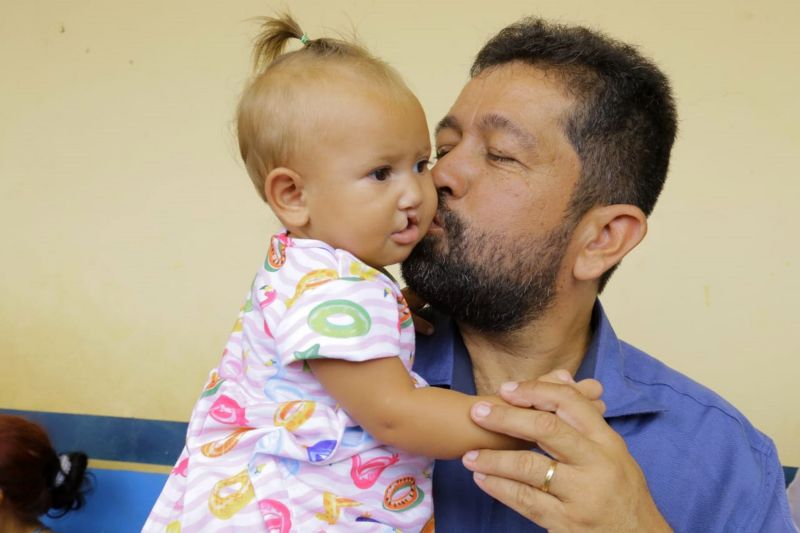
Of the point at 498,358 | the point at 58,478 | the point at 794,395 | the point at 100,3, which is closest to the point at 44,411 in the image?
the point at 58,478

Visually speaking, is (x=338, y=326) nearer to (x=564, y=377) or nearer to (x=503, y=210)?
(x=564, y=377)

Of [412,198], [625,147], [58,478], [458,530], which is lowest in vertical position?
[58,478]

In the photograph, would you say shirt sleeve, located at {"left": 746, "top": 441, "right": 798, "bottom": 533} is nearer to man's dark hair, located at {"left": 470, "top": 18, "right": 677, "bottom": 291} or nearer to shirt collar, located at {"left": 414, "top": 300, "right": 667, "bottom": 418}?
shirt collar, located at {"left": 414, "top": 300, "right": 667, "bottom": 418}

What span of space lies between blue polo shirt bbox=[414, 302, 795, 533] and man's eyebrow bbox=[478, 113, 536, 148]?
1.43ft

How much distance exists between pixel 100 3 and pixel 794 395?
281 cm

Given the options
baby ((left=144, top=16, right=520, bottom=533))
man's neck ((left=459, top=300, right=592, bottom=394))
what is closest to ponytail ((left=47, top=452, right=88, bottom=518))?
baby ((left=144, top=16, right=520, bottom=533))

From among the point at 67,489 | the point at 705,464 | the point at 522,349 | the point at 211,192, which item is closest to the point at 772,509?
the point at 705,464

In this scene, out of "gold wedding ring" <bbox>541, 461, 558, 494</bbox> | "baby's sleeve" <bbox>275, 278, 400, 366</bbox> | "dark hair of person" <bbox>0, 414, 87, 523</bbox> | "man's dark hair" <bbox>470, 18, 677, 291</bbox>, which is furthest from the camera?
"dark hair of person" <bbox>0, 414, 87, 523</bbox>

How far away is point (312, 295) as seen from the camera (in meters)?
1.03

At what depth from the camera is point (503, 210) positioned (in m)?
1.46

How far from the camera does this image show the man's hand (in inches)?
42.8

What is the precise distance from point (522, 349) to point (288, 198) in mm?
655

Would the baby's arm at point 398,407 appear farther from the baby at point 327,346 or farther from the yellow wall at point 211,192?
the yellow wall at point 211,192

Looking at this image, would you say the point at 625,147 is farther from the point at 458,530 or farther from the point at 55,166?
the point at 55,166
